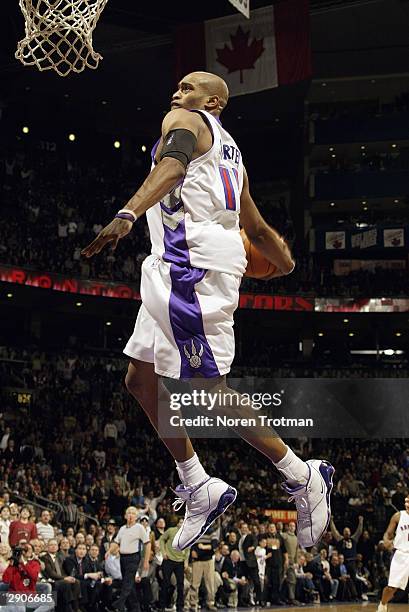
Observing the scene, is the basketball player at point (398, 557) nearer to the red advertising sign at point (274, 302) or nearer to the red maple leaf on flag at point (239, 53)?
the red maple leaf on flag at point (239, 53)

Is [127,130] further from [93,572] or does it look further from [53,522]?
[93,572]

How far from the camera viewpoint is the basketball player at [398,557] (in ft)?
48.0

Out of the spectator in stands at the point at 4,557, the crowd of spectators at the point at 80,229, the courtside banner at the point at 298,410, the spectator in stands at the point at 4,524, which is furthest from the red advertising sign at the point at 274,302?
the spectator in stands at the point at 4,557

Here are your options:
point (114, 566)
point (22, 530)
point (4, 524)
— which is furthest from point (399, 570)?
point (4, 524)

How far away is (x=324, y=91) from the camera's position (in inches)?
1519

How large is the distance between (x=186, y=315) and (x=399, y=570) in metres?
12.2

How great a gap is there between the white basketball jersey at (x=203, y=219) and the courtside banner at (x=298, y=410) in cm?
51

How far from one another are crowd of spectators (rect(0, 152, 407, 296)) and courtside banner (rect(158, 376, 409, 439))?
7.35 meters

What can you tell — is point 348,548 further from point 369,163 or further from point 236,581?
point 369,163

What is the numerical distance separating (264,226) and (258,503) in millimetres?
20193

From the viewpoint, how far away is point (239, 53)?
25094 millimetres

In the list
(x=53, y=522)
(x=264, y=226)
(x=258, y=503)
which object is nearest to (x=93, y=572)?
(x=53, y=522)

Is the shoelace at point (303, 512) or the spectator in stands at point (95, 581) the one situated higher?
the shoelace at point (303, 512)

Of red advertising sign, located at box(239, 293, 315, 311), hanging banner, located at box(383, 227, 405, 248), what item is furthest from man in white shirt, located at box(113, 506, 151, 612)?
hanging banner, located at box(383, 227, 405, 248)
